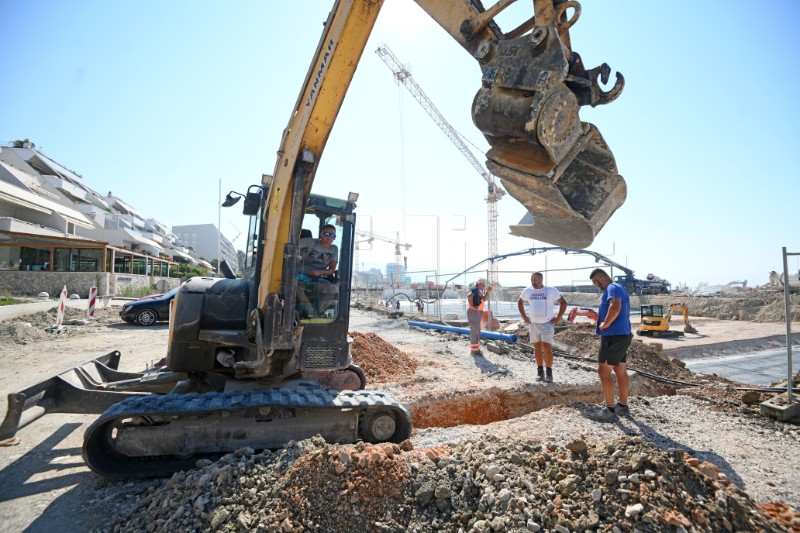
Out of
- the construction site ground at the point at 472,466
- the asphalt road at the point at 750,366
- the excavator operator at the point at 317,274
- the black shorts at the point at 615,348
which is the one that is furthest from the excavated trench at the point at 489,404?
the asphalt road at the point at 750,366

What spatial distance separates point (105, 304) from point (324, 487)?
2031 centimetres

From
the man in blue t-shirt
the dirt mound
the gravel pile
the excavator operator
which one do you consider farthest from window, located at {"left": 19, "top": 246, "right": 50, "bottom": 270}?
the man in blue t-shirt

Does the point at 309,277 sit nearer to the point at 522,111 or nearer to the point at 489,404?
the point at 522,111

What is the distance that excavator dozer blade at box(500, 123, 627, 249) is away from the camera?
2.86 m

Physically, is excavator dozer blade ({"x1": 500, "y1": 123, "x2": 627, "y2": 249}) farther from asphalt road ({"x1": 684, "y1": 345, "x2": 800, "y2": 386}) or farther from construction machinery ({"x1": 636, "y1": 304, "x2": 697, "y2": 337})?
construction machinery ({"x1": 636, "y1": 304, "x2": 697, "y2": 337})

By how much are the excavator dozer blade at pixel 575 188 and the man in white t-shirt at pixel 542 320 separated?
3.99 metres

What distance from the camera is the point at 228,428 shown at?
3.49 meters

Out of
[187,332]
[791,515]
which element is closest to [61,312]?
[187,332]

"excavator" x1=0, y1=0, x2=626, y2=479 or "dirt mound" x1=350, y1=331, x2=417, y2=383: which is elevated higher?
"excavator" x1=0, y1=0, x2=626, y2=479

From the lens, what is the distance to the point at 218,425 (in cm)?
348

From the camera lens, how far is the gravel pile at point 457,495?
7.97ft

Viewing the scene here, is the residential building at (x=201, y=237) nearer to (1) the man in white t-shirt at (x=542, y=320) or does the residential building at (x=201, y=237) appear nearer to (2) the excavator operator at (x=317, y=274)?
(1) the man in white t-shirt at (x=542, y=320)

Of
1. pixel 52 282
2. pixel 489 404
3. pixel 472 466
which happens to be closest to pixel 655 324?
pixel 489 404

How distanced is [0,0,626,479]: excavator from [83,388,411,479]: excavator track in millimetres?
10
